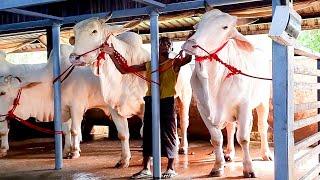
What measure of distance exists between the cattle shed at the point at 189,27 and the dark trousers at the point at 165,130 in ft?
0.73

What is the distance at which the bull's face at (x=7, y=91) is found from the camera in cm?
787

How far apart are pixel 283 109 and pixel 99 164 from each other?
470 centimetres

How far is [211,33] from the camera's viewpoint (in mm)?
5059

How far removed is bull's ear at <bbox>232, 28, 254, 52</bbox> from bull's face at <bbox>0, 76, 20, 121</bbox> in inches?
176

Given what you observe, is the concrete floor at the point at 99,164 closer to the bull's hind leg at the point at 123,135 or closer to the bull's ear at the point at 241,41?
the bull's hind leg at the point at 123,135

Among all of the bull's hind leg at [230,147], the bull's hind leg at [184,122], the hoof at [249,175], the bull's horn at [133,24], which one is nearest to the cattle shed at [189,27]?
the bull's horn at [133,24]

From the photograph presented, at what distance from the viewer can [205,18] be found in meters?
5.16

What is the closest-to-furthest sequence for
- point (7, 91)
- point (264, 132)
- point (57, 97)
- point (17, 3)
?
1. point (17, 3)
2. point (57, 97)
3. point (264, 132)
4. point (7, 91)

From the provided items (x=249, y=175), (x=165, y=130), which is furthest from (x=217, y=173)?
(x=165, y=130)

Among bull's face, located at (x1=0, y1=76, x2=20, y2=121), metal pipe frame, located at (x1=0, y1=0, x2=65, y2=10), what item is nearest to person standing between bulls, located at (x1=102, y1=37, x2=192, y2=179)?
metal pipe frame, located at (x1=0, y1=0, x2=65, y2=10)

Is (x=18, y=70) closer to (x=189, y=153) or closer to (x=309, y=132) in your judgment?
(x=189, y=153)

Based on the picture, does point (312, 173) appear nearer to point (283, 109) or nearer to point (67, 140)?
point (283, 109)

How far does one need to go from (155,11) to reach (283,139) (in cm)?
323

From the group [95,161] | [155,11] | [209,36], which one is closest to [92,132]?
[95,161]
